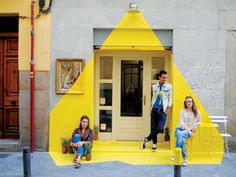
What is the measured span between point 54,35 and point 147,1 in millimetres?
2340

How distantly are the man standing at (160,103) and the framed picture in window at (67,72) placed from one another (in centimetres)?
188

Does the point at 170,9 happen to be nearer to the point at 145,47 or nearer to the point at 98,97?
the point at 145,47

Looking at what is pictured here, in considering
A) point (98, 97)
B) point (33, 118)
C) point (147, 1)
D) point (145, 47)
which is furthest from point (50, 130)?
point (147, 1)

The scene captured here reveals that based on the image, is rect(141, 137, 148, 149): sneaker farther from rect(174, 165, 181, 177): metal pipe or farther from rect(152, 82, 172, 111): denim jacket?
rect(174, 165, 181, 177): metal pipe

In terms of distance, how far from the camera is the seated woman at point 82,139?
28.0 ft

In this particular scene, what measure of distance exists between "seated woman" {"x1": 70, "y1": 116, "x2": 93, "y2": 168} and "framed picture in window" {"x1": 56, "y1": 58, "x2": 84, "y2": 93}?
41.1 inches

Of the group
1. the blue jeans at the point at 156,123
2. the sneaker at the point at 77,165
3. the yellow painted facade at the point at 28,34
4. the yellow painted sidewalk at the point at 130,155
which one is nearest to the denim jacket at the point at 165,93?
the blue jeans at the point at 156,123

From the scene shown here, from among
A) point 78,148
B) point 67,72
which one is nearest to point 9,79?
point 67,72

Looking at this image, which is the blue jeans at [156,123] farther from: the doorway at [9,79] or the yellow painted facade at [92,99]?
the doorway at [9,79]

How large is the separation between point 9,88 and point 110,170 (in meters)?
3.75

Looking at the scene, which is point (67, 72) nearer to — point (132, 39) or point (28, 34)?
point (28, 34)

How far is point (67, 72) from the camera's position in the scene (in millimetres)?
9586

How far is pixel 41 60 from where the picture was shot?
955 centimetres

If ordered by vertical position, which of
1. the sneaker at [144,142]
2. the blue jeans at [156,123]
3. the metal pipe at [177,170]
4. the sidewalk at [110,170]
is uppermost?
the blue jeans at [156,123]
